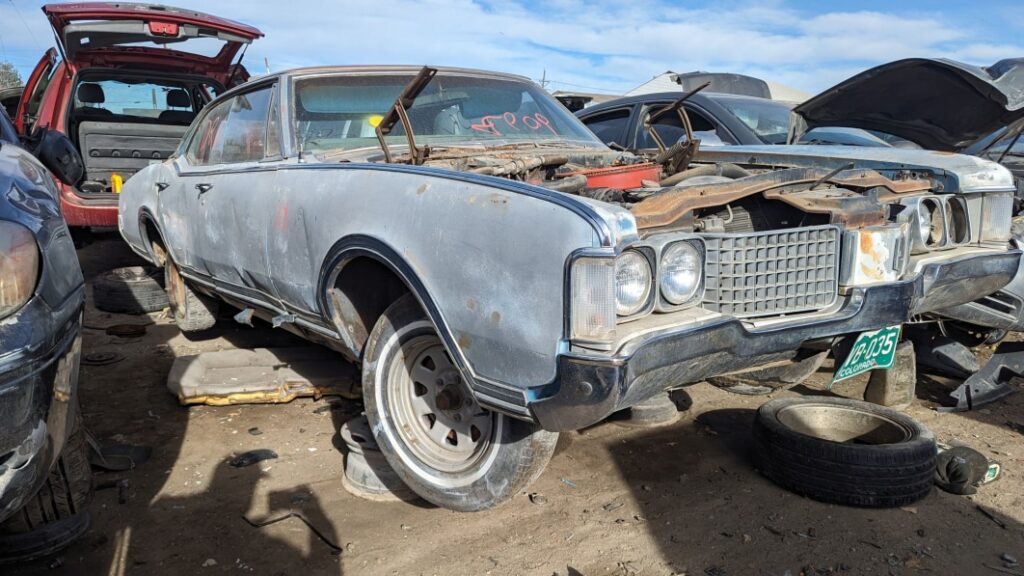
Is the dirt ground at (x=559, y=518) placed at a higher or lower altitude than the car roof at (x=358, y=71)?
lower

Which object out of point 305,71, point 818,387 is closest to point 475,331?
point 305,71

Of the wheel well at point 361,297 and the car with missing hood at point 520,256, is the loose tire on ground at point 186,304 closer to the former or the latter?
the car with missing hood at point 520,256

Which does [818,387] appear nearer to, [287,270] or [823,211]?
[823,211]

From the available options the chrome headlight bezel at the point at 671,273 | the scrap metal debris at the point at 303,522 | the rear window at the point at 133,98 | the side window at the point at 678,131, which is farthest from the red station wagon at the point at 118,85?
the chrome headlight bezel at the point at 671,273

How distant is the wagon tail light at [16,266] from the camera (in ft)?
6.16

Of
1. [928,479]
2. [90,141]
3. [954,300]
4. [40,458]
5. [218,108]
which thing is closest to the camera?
[40,458]

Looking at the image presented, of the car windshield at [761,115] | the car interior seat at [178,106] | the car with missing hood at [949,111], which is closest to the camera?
the car with missing hood at [949,111]

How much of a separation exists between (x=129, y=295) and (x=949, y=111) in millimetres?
5873

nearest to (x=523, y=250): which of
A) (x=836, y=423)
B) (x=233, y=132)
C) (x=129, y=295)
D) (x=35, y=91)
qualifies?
(x=836, y=423)

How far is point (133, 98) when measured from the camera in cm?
748

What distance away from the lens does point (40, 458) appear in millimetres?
1932

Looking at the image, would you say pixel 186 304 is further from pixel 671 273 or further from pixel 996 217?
pixel 996 217

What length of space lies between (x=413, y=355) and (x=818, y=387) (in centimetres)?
250

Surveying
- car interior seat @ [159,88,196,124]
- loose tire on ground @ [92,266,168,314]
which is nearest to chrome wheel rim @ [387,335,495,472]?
loose tire on ground @ [92,266,168,314]
